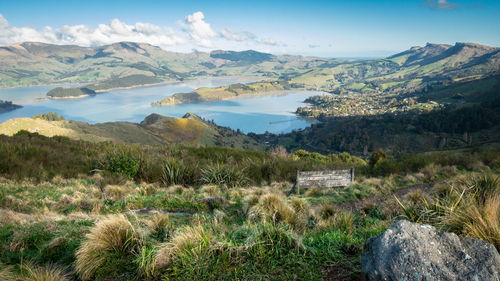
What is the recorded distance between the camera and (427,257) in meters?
2.11

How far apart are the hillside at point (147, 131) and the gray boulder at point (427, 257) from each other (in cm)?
6550

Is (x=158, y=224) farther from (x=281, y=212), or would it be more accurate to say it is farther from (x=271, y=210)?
(x=281, y=212)

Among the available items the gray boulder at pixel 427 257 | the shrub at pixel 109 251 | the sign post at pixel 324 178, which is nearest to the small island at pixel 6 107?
the sign post at pixel 324 178

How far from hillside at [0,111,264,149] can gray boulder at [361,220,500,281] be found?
2579 inches

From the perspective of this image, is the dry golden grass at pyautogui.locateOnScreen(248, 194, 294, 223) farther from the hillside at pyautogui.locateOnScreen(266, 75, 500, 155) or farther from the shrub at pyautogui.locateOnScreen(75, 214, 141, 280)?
the hillside at pyautogui.locateOnScreen(266, 75, 500, 155)

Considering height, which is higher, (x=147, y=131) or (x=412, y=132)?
(x=147, y=131)

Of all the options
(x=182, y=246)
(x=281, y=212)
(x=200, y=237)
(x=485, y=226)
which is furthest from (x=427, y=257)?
(x=281, y=212)

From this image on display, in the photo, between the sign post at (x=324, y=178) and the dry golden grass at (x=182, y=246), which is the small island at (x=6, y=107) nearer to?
the sign post at (x=324, y=178)

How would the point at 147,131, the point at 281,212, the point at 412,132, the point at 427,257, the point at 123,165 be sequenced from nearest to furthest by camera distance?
the point at 427,257, the point at 281,212, the point at 123,165, the point at 412,132, the point at 147,131

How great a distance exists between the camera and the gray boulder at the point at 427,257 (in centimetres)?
202

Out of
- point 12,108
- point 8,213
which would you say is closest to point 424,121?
point 8,213

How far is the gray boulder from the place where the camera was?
2016 mm

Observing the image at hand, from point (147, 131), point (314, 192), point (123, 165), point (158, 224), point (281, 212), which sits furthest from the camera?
point (147, 131)

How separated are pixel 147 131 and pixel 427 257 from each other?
3947 inches
